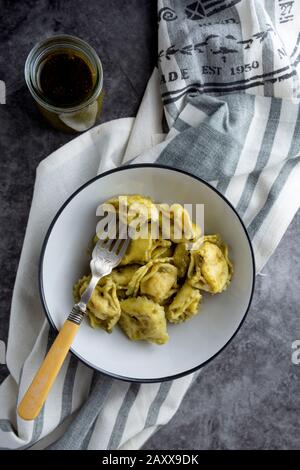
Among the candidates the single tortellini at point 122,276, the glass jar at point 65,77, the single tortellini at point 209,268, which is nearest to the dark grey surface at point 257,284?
the glass jar at point 65,77

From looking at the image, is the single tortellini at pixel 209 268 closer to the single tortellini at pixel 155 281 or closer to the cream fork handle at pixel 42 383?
the single tortellini at pixel 155 281

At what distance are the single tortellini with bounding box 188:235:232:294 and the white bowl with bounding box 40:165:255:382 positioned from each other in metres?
0.04

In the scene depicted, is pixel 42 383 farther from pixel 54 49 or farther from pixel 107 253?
pixel 54 49

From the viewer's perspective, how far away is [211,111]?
131cm

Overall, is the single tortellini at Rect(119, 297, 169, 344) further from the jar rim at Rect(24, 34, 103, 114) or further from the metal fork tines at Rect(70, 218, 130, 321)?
the jar rim at Rect(24, 34, 103, 114)

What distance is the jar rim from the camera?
125cm

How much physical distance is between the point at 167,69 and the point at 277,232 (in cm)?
45

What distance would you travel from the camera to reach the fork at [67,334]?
1.12 meters

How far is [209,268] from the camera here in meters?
1.17

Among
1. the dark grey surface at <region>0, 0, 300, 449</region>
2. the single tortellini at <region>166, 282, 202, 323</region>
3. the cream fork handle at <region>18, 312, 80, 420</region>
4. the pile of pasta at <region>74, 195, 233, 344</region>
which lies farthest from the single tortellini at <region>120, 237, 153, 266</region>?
the dark grey surface at <region>0, 0, 300, 449</region>

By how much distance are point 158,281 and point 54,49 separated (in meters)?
0.58

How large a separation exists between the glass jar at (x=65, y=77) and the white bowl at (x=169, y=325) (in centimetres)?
18
